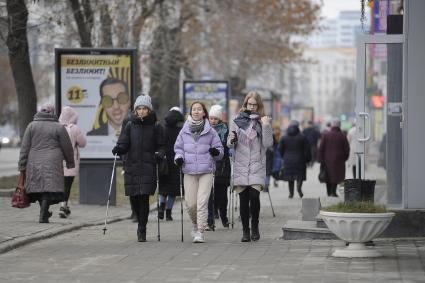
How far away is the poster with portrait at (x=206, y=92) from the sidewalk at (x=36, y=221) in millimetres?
10680

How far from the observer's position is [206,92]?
33.0m

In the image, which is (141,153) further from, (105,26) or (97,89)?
(105,26)

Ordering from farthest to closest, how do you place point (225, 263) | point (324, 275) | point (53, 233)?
point (53, 233), point (225, 263), point (324, 275)

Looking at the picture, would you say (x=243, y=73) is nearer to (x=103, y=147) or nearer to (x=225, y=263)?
(x=103, y=147)

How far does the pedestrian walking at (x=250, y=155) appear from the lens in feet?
47.2

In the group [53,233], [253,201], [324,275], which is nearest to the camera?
[324,275]

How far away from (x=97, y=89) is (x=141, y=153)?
23.3 ft

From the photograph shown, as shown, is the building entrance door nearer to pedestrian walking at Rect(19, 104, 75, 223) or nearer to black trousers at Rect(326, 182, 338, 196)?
pedestrian walking at Rect(19, 104, 75, 223)

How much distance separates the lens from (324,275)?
1086 cm

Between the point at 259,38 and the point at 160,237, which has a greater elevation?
the point at 259,38

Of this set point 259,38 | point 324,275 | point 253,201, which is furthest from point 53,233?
point 259,38

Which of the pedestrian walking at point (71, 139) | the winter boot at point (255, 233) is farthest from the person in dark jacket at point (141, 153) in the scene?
the pedestrian walking at point (71, 139)

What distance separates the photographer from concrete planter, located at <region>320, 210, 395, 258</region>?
12.0 metres

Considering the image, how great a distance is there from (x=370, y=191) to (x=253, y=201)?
184 cm
